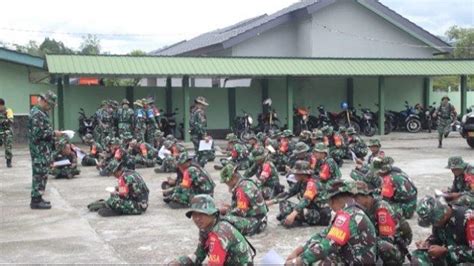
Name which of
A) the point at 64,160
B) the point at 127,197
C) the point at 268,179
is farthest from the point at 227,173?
the point at 64,160

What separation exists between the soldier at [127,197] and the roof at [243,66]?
938 cm

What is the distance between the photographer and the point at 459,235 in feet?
15.5

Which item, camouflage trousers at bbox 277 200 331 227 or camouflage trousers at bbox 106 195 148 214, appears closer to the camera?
camouflage trousers at bbox 277 200 331 227

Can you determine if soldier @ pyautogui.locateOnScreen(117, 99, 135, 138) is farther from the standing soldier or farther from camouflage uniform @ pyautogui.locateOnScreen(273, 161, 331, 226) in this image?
camouflage uniform @ pyautogui.locateOnScreen(273, 161, 331, 226)

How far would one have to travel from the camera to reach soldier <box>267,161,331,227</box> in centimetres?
699

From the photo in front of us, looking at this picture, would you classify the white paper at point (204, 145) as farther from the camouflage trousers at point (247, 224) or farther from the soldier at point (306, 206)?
the camouflage trousers at point (247, 224)

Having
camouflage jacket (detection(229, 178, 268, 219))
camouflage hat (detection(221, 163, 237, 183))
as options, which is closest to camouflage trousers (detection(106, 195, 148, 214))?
camouflage jacket (detection(229, 178, 268, 219))

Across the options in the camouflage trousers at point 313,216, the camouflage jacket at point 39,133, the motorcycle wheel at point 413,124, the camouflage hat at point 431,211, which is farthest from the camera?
the motorcycle wheel at point 413,124

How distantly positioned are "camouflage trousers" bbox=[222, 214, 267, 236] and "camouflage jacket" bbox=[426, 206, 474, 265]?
2396 mm

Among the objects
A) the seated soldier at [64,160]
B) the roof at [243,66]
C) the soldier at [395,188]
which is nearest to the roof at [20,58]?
the roof at [243,66]

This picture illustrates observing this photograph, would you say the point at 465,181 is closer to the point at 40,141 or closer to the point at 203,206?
the point at 203,206

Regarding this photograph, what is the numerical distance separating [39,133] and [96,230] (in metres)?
2.07

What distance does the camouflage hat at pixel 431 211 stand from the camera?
14.9 feet

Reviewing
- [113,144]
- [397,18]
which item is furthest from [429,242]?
[397,18]
